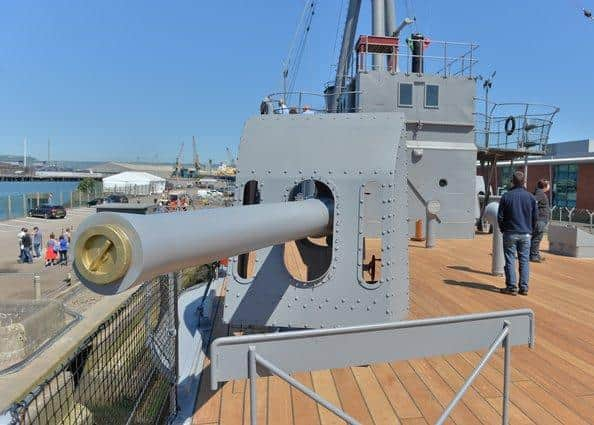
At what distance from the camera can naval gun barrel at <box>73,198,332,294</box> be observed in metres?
1.33

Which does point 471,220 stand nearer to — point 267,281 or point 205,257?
point 267,281

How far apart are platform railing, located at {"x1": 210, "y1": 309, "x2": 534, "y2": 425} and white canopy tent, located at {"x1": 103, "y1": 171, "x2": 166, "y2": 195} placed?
223 feet

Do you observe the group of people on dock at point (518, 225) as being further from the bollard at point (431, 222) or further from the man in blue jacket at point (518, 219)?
the bollard at point (431, 222)

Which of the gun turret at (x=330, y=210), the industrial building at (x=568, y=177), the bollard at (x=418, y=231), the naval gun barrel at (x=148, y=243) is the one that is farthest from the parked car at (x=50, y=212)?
the naval gun barrel at (x=148, y=243)

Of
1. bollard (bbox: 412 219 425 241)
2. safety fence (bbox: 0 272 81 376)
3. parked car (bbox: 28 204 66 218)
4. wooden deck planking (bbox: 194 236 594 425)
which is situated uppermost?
bollard (bbox: 412 219 425 241)

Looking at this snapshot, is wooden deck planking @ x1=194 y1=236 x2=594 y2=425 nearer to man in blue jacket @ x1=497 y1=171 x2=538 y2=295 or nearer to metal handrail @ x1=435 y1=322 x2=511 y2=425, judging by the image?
man in blue jacket @ x1=497 y1=171 x2=538 y2=295

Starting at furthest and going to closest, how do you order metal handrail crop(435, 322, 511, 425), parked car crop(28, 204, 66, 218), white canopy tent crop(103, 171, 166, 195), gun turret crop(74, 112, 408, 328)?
white canopy tent crop(103, 171, 166, 195)
parked car crop(28, 204, 66, 218)
gun turret crop(74, 112, 408, 328)
metal handrail crop(435, 322, 511, 425)

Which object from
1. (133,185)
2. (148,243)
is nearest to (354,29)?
(148,243)

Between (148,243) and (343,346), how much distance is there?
758mm

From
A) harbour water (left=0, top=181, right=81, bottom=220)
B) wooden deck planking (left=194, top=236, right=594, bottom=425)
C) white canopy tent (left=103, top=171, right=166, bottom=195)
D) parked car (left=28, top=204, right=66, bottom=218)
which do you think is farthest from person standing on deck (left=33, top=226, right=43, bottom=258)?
white canopy tent (left=103, top=171, right=166, bottom=195)

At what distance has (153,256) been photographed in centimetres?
140

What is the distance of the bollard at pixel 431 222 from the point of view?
30.9ft

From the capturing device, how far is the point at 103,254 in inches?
53.1

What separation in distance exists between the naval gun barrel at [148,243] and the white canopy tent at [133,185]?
222ft
